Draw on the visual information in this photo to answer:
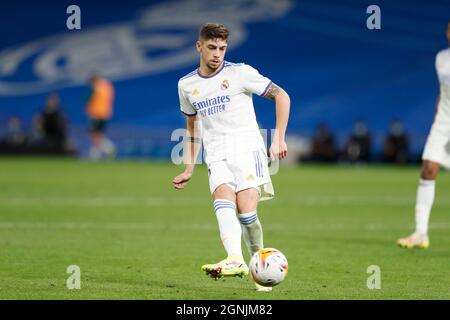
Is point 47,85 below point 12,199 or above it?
above

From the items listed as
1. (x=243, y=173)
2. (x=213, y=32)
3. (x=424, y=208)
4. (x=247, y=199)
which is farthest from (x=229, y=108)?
(x=424, y=208)

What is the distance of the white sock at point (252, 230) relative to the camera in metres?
8.27

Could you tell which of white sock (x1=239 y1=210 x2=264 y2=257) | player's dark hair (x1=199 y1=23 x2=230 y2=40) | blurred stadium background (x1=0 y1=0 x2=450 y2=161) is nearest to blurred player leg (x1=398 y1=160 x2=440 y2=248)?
white sock (x1=239 y1=210 x2=264 y2=257)

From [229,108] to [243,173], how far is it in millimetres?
553

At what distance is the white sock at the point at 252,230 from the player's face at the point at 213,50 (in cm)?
126

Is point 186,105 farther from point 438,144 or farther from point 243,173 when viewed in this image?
point 438,144

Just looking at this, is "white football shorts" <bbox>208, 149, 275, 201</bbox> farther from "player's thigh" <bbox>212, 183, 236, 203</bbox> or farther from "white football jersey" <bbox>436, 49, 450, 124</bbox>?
"white football jersey" <bbox>436, 49, 450, 124</bbox>

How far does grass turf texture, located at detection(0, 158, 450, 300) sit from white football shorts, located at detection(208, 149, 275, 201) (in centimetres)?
84

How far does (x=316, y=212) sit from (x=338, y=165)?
15408 millimetres

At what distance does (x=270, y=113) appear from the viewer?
32719mm

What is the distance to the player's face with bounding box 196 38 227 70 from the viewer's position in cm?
820

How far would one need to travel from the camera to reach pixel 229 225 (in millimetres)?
8156
